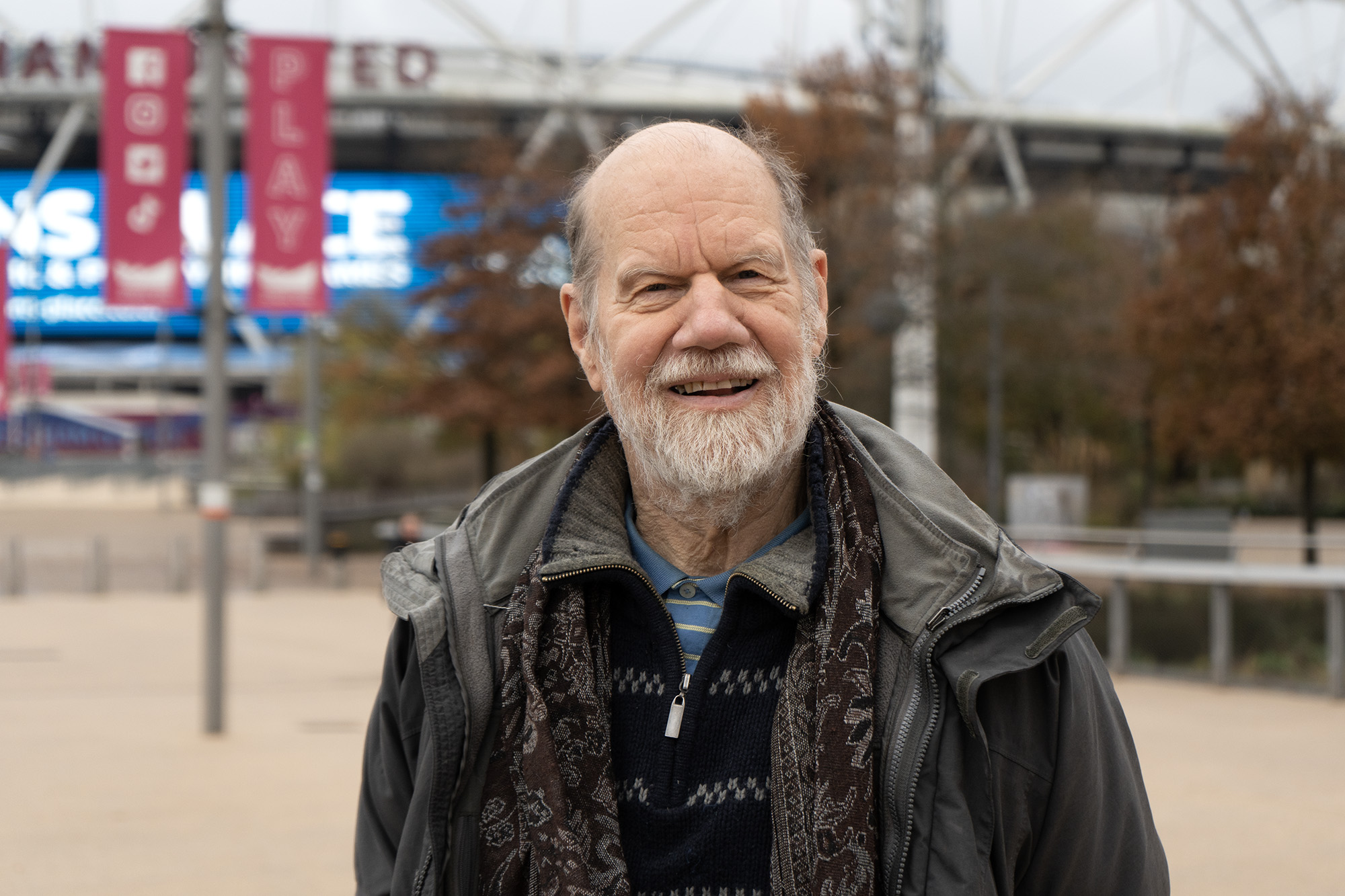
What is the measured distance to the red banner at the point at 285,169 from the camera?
12.3 metres

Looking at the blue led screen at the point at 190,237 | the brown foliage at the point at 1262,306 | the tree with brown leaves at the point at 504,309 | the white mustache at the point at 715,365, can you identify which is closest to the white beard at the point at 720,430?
the white mustache at the point at 715,365

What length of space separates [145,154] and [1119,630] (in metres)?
9.38

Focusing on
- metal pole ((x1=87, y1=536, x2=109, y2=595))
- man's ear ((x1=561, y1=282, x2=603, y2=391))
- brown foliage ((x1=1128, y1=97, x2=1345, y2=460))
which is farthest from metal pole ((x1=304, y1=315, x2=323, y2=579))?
man's ear ((x1=561, y1=282, x2=603, y2=391))

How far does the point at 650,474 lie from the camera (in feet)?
7.16

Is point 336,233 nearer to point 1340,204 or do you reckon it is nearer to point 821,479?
point 1340,204

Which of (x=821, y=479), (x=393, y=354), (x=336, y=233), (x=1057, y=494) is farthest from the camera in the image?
(x=336, y=233)

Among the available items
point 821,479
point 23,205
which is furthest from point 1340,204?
point 23,205

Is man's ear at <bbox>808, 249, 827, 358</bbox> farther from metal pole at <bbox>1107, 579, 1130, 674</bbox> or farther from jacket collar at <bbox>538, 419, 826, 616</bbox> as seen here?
→ metal pole at <bbox>1107, 579, 1130, 674</bbox>

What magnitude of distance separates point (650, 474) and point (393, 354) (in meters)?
24.9

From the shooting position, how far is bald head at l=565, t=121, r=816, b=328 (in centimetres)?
215

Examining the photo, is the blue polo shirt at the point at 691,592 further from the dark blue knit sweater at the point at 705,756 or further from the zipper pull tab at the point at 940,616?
the zipper pull tab at the point at 940,616

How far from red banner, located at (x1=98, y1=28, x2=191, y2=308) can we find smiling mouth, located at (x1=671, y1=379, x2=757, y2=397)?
9299 mm

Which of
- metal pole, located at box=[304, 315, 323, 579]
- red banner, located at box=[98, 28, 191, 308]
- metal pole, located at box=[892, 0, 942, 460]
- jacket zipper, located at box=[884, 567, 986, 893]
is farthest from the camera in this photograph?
metal pole, located at box=[304, 315, 323, 579]

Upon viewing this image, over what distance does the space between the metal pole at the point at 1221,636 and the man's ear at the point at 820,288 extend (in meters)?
10.6
